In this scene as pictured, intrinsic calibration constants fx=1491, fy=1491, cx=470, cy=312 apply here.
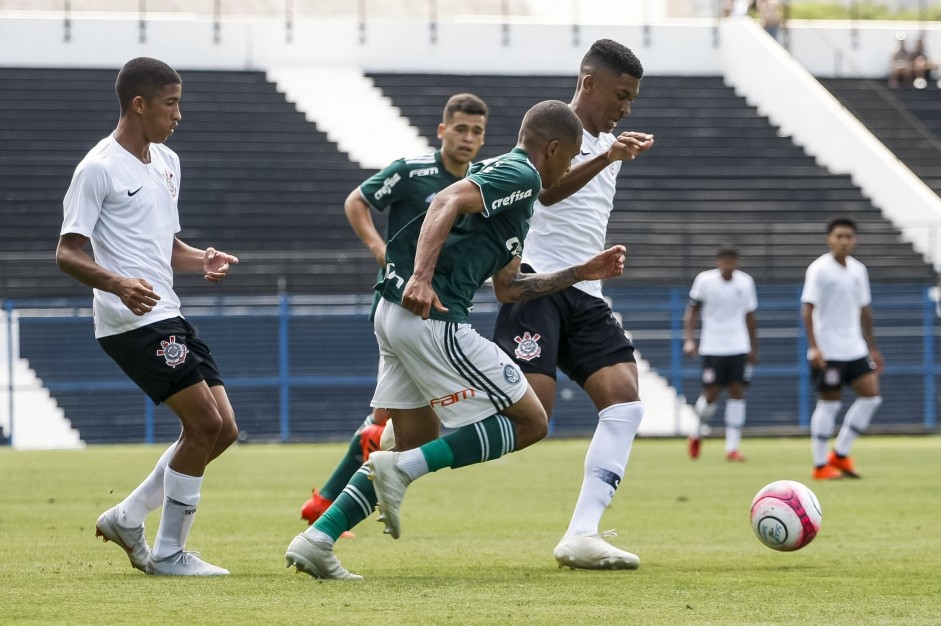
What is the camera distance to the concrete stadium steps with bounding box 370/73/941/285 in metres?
25.1

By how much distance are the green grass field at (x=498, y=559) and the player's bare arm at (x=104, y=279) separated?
1.10m

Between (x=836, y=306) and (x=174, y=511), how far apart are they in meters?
8.58

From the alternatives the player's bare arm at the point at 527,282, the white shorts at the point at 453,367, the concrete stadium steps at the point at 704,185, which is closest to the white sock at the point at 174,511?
the white shorts at the point at 453,367

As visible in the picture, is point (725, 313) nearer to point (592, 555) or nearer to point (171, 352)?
point (592, 555)

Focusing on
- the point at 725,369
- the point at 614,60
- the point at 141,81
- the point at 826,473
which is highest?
the point at 614,60

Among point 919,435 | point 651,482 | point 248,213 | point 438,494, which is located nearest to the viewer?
point 438,494

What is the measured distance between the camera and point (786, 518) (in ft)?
22.1

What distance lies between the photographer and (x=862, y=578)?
6.20 m

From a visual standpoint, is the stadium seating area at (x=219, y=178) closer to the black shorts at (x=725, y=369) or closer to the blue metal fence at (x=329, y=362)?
the blue metal fence at (x=329, y=362)

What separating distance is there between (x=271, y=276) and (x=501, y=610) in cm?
1831

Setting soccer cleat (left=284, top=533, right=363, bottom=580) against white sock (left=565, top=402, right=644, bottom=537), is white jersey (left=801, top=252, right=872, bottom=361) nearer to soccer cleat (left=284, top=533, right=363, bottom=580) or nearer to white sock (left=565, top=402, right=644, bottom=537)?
white sock (left=565, top=402, right=644, bottom=537)

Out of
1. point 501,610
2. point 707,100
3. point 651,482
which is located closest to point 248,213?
point 707,100

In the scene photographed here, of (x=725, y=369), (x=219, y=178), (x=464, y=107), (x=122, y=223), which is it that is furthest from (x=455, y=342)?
(x=219, y=178)

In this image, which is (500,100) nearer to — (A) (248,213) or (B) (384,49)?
(B) (384,49)
